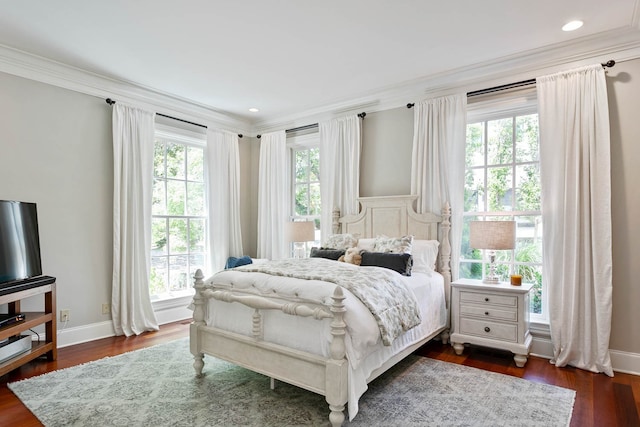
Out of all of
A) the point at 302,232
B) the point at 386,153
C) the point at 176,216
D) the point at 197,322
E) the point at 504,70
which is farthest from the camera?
the point at 176,216

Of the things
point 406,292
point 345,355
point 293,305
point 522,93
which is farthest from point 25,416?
point 522,93

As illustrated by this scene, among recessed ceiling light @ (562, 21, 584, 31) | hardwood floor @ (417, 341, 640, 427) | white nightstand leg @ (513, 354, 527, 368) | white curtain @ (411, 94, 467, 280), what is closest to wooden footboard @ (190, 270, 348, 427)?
hardwood floor @ (417, 341, 640, 427)

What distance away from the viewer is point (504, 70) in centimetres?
355

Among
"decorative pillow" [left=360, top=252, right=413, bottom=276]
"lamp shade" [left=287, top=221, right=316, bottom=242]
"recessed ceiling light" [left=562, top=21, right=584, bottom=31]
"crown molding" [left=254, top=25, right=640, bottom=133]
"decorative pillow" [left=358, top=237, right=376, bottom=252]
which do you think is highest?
"recessed ceiling light" [left=562, top=21, right=584, bottom=31]

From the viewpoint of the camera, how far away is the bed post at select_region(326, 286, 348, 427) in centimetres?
206

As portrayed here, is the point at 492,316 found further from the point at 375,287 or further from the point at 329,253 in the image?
the point at 329,253

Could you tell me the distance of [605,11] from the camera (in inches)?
105

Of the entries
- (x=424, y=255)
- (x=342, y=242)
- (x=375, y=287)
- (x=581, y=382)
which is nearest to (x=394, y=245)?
(x=424, y=255)

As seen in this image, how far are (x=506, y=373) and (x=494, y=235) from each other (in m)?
1.12

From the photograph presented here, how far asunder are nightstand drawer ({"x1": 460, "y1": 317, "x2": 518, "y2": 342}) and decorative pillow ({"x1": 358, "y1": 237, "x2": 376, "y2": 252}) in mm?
1076

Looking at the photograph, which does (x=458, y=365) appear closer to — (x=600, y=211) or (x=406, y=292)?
(x=406, y=292)

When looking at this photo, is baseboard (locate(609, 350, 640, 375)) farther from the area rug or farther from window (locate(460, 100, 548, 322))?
the area rug

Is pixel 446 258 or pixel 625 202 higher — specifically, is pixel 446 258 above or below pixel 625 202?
below

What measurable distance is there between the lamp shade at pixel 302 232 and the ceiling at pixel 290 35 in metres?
1.63
